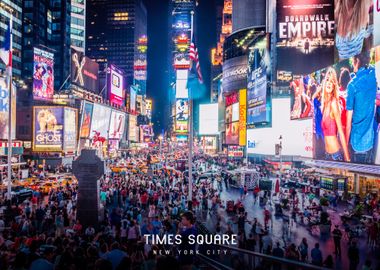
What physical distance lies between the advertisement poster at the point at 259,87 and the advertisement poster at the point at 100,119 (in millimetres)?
29836

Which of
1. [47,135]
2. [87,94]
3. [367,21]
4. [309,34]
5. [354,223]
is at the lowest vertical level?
[354,223]

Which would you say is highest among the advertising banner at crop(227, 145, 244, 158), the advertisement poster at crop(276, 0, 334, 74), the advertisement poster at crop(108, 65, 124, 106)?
the advertisement poster at crop(276, 0, 334, 74)

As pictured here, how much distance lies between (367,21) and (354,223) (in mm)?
34212

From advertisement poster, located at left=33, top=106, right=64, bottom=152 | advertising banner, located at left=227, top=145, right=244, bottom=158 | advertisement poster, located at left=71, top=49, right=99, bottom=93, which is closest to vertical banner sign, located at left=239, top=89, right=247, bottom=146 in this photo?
advertising banner, located at left=227, top=145, right=244, bottom=158

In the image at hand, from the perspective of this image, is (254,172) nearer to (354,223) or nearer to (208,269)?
(354,223)

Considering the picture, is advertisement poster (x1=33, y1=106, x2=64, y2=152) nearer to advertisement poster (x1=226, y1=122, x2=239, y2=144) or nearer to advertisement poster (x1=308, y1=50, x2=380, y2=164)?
advertisement poster (x1=226, y1=122, x2=239, y2=144)

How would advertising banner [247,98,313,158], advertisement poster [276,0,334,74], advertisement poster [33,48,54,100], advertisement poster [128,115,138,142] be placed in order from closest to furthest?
1. advertising banner [247,98,313,158]
2. advertisement poster [33,48,54,100]
3. advertisement poster [276,0,334,74]
4. advertisement poster [128,115,138,142]

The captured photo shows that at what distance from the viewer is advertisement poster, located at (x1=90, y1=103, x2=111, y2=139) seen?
70.8 m

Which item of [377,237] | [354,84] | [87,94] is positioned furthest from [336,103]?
[87,94]

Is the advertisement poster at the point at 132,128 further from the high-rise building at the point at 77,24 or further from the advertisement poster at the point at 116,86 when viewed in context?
the high-rise building at the point at 77,24

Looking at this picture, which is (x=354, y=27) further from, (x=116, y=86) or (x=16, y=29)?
(x=16, y=29)

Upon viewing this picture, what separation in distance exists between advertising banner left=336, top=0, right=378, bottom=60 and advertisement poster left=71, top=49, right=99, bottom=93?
4659 centimetres

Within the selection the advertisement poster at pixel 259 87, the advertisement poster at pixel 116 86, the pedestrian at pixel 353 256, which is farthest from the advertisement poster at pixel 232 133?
the pedestrian at pixel 353 256

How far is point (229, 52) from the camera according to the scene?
11200cm
